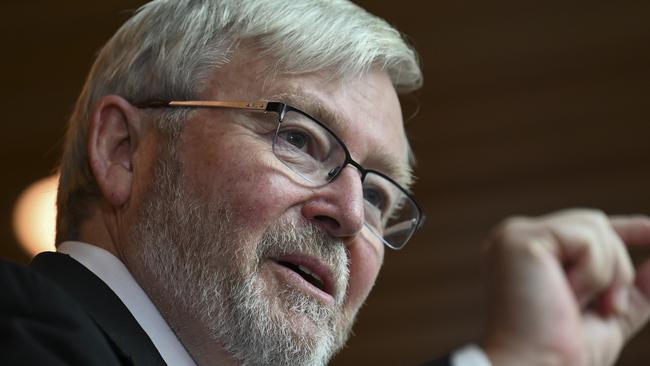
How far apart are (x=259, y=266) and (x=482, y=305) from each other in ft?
15.7

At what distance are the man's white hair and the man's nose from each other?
28cm

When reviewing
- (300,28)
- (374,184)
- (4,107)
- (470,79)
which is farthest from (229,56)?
(4,107)

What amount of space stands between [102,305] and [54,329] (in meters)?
0.33

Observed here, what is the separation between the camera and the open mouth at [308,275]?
2.12m

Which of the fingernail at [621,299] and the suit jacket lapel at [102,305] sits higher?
the fingernail at [621,299]

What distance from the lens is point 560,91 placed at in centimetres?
547

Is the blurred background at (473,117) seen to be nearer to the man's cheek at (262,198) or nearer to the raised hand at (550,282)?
the man's cheek at (262,198)

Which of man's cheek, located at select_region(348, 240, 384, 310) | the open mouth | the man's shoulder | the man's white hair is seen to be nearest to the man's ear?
the man's white hair

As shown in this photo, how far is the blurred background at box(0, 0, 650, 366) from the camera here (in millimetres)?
5148

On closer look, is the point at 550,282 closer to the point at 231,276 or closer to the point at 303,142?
the point at 231,276

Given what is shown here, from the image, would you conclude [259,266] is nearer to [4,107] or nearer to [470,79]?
[470,79]

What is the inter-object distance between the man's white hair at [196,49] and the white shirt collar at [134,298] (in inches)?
6.8

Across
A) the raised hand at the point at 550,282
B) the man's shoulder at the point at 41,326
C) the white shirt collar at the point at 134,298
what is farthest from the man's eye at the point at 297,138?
the raised hand at the point at 550,282

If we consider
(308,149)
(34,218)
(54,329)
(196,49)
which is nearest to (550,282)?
(54,329)
